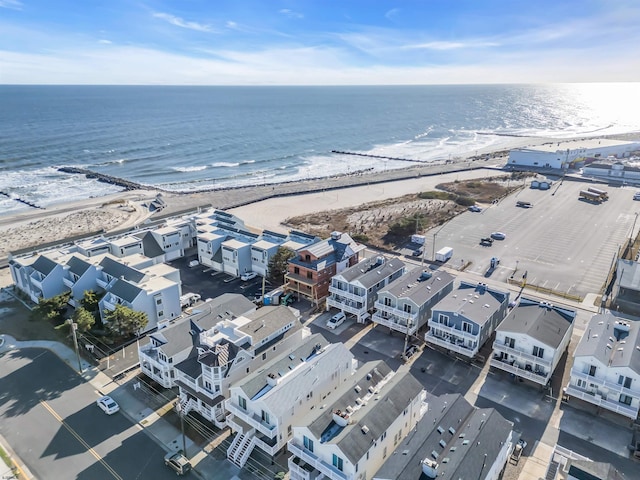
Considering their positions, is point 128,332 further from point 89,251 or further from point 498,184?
point 498,184

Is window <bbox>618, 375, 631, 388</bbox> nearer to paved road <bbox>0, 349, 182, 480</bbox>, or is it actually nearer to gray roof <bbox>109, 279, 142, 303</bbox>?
paved road <bbox>0, 349, 182, 480</bbox>

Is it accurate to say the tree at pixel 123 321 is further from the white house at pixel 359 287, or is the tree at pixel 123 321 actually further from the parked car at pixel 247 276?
the white house at pixel 359 287

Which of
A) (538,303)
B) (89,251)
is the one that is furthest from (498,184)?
(89,251)

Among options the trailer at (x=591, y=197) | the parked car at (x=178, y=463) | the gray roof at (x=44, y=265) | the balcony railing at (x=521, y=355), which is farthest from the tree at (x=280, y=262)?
the trailer at (x=591, y=197)

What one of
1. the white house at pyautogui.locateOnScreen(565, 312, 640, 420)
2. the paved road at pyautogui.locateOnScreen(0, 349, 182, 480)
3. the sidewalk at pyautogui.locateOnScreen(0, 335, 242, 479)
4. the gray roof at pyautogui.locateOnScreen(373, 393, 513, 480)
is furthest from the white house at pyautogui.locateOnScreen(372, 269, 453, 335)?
the paved road at pyautogui.locateOnScreen(0, 349, 182, 480)

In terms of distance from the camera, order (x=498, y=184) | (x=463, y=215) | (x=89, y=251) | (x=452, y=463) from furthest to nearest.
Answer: (x=498, y=184), (x=463, y=215), (x=89, y=251), (x=452, y=463)

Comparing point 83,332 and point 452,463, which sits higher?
point 452,463
